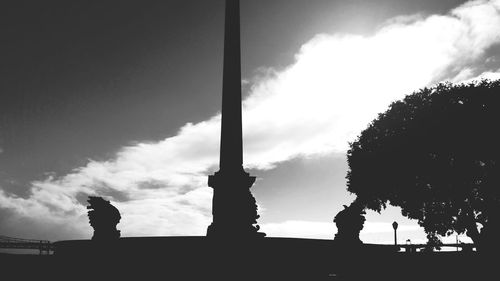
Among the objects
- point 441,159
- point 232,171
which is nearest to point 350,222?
point 232,171

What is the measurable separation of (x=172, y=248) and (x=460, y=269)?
33.4 ft

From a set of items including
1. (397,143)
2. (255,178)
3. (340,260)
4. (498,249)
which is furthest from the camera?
(397,143)

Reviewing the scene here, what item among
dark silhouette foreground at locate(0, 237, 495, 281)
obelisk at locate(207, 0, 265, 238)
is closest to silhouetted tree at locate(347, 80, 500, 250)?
dark silhouette foreground at locate(0, 237, 495, 281)

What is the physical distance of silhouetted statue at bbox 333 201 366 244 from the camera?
16.8 metres

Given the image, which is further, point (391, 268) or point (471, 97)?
point (471, 97)

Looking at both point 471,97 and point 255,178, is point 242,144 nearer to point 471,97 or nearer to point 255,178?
point 255,178

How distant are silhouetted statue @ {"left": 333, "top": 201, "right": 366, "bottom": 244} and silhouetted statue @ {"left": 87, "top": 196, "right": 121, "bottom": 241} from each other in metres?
9.47

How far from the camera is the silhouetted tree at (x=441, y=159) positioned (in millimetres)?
25984

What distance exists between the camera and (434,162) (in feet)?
88.5

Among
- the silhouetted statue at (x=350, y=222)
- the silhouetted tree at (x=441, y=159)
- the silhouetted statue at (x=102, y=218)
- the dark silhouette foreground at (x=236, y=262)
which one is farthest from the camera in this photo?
the silhouetted tree at (x=441, y=159)

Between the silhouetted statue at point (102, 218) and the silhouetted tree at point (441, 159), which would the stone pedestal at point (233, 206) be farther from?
the silhouetted tree at point (441, 159)

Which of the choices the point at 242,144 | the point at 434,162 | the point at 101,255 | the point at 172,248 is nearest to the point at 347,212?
the point at 242,144

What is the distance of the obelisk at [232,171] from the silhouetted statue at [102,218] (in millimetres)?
3741

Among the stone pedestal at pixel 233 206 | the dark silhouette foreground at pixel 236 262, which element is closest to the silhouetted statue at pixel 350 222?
the dark silhouette foreground at pixel 236 262
